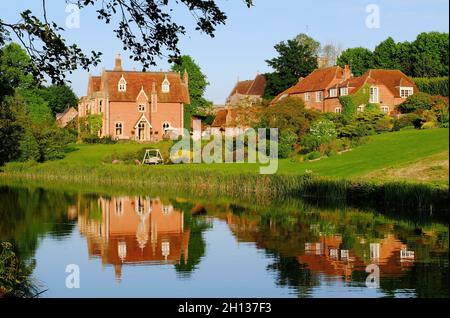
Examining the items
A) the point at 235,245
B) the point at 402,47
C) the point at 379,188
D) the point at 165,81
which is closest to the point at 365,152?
the point at 379,188

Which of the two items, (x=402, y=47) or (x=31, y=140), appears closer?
(x=31, y=140)

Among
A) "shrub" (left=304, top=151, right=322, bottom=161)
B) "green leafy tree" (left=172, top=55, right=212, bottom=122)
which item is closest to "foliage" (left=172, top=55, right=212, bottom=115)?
"green leafy tree" (left=172, top=55, right=212, bottom=122)

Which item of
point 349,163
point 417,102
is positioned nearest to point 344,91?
point 417,102

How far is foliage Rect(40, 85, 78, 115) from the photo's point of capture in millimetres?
106438

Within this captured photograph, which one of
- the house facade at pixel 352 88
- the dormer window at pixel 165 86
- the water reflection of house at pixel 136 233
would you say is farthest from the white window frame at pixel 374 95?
the water reflection of house at pixel 136 233

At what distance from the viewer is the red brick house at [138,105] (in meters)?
71.1

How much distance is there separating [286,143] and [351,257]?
29668mm

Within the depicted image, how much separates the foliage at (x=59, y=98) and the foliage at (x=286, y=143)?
2451 inches

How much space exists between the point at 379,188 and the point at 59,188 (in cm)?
2068

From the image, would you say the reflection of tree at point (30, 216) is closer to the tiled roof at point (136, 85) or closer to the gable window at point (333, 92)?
the tiled roof at point (136, 85)

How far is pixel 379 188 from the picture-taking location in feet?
97.1

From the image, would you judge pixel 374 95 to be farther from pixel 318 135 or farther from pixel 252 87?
pixel 252 87

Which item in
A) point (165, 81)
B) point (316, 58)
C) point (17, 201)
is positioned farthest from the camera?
point (316, 58)
